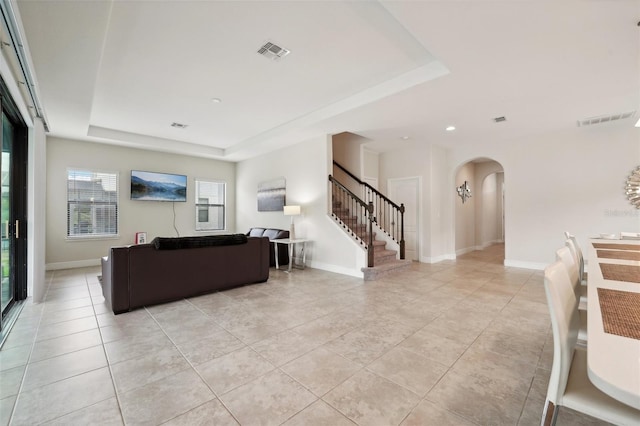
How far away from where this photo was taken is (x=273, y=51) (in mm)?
3109

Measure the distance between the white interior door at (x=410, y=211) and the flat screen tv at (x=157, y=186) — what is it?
592 centimetres

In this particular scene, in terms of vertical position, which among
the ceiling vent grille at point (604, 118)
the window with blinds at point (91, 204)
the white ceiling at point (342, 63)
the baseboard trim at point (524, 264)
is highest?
the white ceiling at point (342, 63)

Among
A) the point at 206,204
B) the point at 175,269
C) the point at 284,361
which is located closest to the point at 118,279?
the point at 175,269

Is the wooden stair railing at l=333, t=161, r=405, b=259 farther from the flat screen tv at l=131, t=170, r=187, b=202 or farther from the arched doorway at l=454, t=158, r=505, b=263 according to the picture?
the flat screen tv at l=131, t=170, r=187, b=202

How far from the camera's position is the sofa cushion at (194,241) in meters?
3.55

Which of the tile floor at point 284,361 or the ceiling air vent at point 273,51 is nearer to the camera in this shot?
the tile floor at point 284,361

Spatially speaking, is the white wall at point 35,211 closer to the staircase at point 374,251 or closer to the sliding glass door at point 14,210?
the sliding glass door at point 14,210

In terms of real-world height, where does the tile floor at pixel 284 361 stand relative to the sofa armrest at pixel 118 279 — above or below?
below

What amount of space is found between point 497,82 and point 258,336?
4068mm

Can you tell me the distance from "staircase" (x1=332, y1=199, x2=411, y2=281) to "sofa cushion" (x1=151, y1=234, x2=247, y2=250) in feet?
7.51

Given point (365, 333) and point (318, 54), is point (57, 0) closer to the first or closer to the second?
point (318, 54)

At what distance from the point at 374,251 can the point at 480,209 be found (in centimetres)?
543

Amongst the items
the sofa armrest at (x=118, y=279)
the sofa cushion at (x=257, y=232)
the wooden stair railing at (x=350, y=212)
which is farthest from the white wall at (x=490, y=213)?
the sofa armrest at (x=118, y=279)

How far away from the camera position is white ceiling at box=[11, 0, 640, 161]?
2.39 meters
